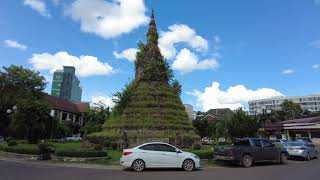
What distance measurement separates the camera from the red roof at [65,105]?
81188 millimetres

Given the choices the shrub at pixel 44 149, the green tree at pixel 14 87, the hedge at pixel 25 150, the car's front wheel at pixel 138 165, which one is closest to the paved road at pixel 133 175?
the car's front wheel at pixel 138 165

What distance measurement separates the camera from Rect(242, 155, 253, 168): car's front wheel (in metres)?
18.5

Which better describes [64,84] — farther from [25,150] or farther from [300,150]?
[300,150]

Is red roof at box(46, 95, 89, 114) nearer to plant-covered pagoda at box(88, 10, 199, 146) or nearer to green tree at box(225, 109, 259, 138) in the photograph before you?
plant-covered pagoda at box(88, 10, 199, 146)

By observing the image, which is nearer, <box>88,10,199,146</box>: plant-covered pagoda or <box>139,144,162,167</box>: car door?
<box>139,144,162,167</box>: car door

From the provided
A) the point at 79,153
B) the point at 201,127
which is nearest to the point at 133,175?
the point at 79,153

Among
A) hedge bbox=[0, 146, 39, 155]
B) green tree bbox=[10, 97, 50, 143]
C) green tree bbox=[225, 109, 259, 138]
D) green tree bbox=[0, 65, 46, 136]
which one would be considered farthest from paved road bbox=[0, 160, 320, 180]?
green tree bbox=[0, 65, 46, 136]

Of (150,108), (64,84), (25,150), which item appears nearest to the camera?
(25,150)

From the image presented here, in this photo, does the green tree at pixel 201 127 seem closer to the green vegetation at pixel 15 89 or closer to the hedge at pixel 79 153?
the green vegetation at pixel 15 89

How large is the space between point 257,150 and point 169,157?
607cm

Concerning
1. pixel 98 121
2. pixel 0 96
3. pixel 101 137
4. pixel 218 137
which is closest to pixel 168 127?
pixel 101 137

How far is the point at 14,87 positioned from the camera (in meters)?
58.2

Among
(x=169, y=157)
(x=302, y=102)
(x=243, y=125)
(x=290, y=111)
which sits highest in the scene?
(x=302, y=102)

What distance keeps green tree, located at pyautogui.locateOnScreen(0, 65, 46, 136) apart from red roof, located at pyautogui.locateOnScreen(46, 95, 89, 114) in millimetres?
16982
